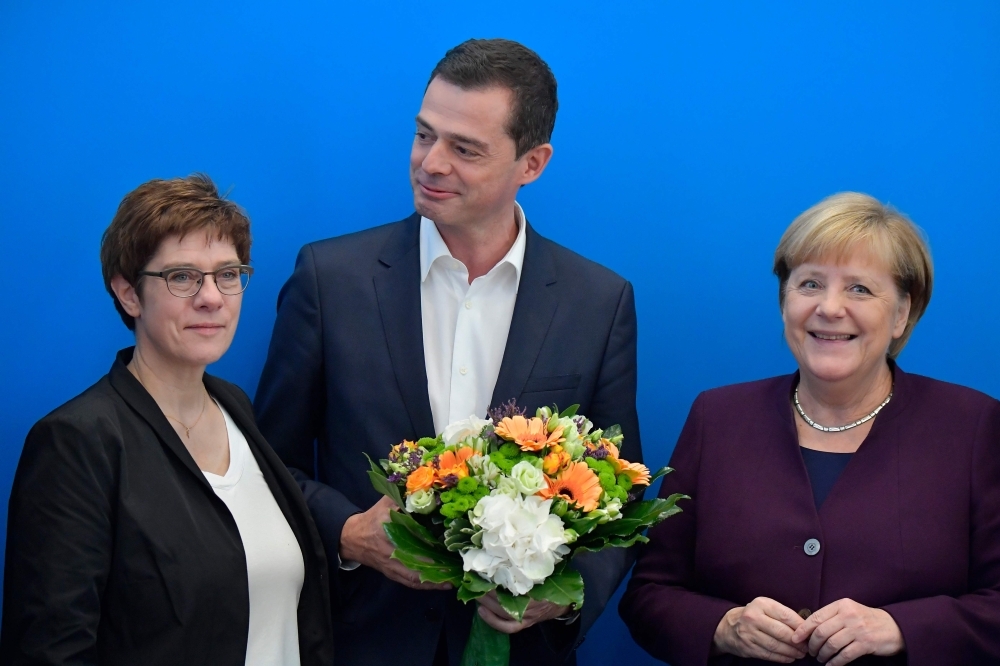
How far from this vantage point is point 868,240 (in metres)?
2.94

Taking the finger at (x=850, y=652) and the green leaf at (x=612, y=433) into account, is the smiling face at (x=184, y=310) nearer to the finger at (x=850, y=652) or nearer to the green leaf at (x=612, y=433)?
the green leaf at (x=612, y=433)

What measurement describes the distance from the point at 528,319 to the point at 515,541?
93 centimetres

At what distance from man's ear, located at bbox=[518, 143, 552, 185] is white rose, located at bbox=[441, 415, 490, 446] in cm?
89

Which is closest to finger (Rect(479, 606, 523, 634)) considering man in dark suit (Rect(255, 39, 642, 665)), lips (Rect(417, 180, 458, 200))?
man in dark suit (Rect(255, 39, 642, 665))

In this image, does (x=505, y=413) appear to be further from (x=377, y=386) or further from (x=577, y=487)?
(x=377, y=386)

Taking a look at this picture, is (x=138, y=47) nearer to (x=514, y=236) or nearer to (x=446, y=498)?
(x=514, y=236)

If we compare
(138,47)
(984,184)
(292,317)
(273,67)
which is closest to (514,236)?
(292,317)

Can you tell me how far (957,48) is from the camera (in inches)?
141

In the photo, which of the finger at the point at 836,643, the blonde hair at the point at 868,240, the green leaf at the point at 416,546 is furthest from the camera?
the blonde hair at the point at 868,240

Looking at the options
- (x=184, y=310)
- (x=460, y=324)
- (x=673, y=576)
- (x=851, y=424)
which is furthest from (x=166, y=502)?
(x=851, y=424)

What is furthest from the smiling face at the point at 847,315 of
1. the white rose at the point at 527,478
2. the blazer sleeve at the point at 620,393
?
the white rose at the point at 527,478

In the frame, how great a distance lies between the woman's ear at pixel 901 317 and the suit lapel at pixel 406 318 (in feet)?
4.12

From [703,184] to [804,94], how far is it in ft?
1.39

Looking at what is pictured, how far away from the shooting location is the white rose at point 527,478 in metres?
2.40
